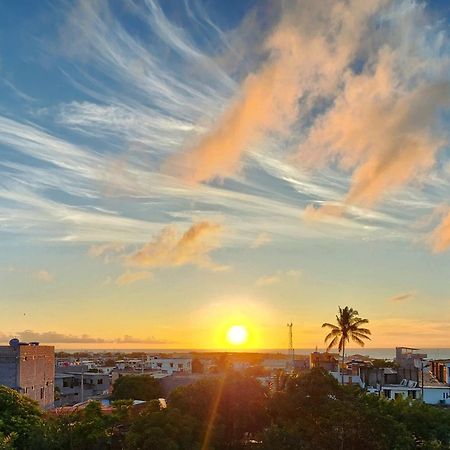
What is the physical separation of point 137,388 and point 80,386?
16.8m

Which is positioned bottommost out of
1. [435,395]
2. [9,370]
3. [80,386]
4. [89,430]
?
[80,386]

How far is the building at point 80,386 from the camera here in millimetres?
76375

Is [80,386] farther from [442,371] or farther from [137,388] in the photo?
[442,371]

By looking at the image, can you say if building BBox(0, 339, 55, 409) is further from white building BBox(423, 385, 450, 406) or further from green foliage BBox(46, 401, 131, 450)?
white building BBox(423, 385, 450, 406)

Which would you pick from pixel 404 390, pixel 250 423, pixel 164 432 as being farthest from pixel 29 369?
pixel 404 390

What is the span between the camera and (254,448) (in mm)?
30969

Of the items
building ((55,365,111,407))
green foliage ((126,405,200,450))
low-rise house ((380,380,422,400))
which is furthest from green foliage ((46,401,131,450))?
building ((55,365,111,407))

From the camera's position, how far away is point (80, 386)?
80750 millimetres

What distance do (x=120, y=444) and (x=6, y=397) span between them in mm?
7981

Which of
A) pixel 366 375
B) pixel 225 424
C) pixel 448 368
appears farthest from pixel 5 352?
pixel 448 368

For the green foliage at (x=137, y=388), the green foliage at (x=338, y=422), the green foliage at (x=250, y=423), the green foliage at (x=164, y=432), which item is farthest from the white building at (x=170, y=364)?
the green foliage at (x=164, y=432)

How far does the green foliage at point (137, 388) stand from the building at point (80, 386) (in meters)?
6.51

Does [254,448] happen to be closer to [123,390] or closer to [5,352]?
[5,352]

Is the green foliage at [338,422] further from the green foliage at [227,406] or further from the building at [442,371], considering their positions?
the building at [442,371]
